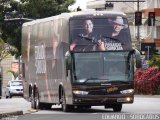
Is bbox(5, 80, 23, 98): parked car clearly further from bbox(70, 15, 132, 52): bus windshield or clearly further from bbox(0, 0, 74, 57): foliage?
bbox(70, 15, 132, 52): bus windshield

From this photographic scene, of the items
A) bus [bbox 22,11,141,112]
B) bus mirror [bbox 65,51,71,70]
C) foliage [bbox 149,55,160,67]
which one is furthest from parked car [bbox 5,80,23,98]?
bus mirror [bbox 65,51,71,70]

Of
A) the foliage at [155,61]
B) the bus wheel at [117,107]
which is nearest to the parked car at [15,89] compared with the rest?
the foliage at [155,61]

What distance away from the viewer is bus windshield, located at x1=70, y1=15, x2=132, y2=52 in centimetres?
2894

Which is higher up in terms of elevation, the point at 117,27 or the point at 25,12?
the point at 25,12

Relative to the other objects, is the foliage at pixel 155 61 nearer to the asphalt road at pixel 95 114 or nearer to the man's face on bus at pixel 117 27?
the asphalt road at pixel 95 114

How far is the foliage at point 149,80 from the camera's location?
51750 millimetres

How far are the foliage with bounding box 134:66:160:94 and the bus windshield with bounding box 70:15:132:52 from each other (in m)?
22.2

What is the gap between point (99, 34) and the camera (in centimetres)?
2931

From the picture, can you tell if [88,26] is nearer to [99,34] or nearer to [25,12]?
[99,34]

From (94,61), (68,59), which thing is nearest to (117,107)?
(94,61)

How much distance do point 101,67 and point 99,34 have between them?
1.35 metres

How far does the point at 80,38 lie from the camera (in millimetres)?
29016

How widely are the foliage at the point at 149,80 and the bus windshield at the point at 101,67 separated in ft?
74.6

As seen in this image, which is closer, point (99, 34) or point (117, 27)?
point (99, 34)
